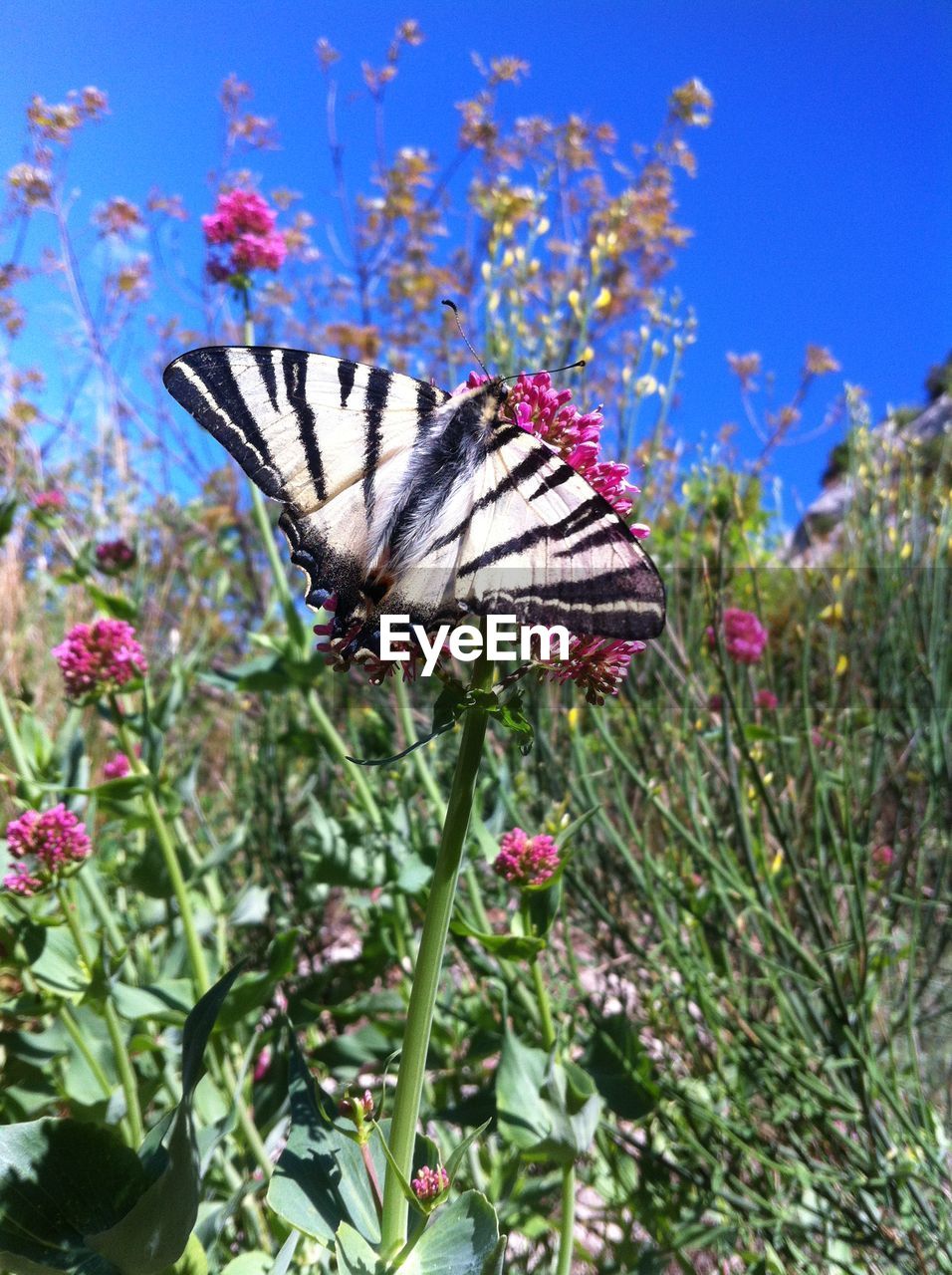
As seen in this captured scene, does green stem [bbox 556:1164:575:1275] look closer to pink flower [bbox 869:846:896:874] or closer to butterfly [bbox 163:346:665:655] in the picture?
butterfly [bbox 163:346:665:655]

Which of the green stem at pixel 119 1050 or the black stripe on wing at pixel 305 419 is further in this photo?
the green stem at pixel 119 1050

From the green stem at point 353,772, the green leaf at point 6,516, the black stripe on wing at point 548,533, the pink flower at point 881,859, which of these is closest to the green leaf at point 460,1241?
the black stripe on wing at point 548,533

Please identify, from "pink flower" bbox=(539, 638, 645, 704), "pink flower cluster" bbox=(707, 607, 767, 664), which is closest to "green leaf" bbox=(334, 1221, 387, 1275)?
"pink flower" bbox=(539, 638, 645, 704)

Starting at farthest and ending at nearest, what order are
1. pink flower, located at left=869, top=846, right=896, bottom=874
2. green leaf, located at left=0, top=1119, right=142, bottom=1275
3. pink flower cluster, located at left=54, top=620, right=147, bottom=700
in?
pink flower, located at left=869, top=846, right=896, bottom=874, pink flower cluster, located at left=54, top=620, right=147, bottom=700, green leaf, located at left=0, top=1119, right=142, bottom=1275

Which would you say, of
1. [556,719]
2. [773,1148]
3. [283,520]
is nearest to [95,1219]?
[283,520]

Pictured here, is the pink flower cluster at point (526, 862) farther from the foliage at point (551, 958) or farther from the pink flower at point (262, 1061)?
the pink flower at point (262, 1061)

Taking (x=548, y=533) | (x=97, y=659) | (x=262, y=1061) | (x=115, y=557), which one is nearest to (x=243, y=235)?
(x=115, y=557)

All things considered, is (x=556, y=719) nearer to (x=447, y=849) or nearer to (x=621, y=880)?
(x=621, y=880)
